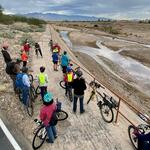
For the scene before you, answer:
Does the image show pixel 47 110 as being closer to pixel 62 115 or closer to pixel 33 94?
pixel 62 115

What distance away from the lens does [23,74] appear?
14.5 m

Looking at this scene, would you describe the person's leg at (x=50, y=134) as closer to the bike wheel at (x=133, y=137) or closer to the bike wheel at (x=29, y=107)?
the bike wheel at (x=29, y=107)

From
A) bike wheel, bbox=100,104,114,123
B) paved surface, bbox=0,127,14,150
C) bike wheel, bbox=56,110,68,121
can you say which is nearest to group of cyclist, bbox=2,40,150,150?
bike wheel, bbox=56,110,68,121

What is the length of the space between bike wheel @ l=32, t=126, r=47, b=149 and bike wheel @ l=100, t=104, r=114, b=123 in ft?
11.1

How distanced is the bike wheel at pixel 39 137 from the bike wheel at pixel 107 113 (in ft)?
11.1

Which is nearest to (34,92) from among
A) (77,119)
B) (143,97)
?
(77,119)

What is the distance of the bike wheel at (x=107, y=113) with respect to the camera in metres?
14.2

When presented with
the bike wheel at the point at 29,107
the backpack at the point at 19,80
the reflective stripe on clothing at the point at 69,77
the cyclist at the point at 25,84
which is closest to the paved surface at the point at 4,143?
the bike wheel at the point at 29,107

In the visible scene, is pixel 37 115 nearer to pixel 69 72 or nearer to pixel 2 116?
pixel 2 116

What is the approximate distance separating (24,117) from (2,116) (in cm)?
109

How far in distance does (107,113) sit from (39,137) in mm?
3647

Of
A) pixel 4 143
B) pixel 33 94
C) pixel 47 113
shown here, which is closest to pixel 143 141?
pixel 47 113

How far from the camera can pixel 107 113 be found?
14.5 meters

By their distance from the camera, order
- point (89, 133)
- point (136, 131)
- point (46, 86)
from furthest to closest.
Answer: point (46, 86), point (89, 133), point (136, 131)
